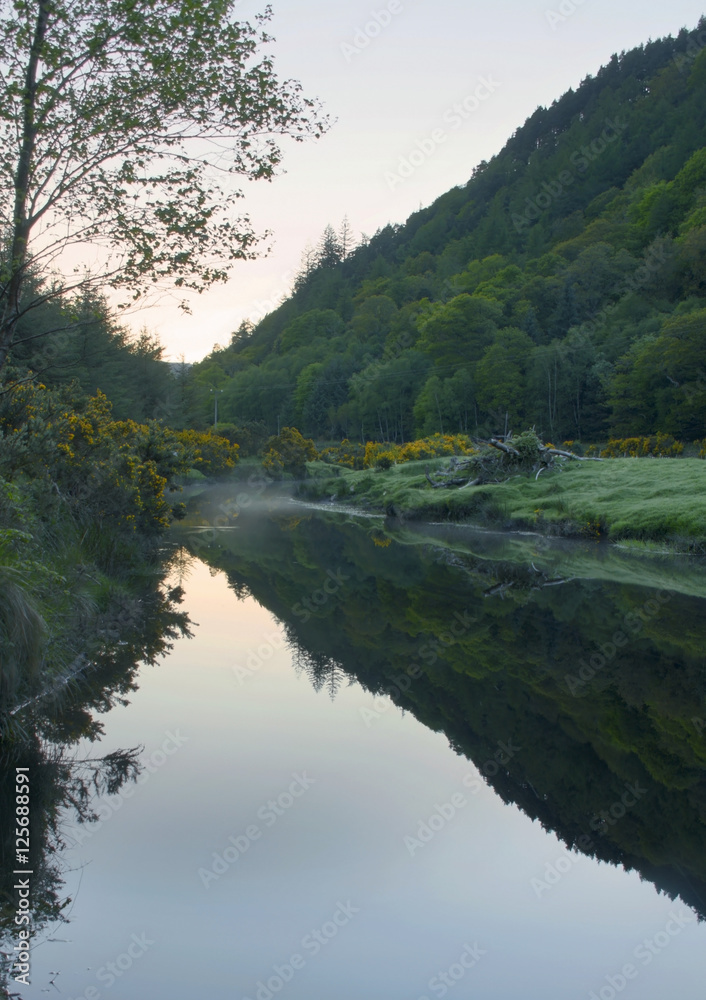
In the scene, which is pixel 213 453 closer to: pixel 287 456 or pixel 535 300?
pixel 287 456

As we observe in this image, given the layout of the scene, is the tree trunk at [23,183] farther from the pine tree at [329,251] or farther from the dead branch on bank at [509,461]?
the pine tree at [329,251]

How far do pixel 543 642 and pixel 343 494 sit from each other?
33540 millimetres

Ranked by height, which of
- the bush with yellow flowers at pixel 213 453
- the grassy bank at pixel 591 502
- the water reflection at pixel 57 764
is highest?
the bush with yellow flowers at pixel 213 453

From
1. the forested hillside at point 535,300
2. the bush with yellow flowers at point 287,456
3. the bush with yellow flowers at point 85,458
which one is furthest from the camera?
the forested hillside at point 535,300

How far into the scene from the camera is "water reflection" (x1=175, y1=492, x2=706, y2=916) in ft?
18.7

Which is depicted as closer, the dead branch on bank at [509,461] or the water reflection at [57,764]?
the water reflection at [57,764]

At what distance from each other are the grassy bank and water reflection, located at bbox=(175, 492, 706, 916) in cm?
222

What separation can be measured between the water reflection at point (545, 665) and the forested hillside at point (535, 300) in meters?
36.5

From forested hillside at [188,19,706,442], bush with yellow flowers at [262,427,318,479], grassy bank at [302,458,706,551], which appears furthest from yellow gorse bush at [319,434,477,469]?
grassy bank at [302,458,706,551]

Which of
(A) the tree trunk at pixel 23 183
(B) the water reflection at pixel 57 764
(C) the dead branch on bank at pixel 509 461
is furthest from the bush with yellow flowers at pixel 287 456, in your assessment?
(A) the tree trunk at pixel 23 183

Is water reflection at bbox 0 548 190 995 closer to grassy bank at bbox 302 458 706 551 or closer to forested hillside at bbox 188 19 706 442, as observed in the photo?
grassy bank at bbox 302 458 706 551

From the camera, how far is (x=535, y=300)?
88688mm

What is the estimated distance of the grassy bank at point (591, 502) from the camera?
21.4 meters

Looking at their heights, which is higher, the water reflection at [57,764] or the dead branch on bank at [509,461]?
the water reflection at [57,764]
